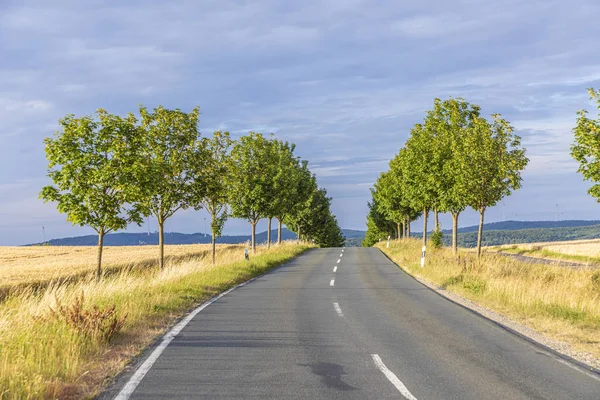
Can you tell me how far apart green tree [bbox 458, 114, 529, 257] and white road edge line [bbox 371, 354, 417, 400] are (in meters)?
16.8

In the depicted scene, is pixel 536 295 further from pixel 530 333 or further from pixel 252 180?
pixel 252 180

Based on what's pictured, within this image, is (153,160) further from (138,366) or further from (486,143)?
(138,366)

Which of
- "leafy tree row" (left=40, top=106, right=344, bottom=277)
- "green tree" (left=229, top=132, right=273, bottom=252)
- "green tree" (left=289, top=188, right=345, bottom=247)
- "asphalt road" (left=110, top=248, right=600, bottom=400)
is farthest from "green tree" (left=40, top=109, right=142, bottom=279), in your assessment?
"green tree" (left=289, top=188, right=345, bottom=247)

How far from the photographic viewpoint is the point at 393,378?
20.3 feet

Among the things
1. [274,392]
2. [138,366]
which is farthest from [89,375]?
[274,392]

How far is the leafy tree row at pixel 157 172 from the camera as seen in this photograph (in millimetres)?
16312

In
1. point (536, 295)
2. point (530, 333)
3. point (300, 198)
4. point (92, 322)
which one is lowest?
point (530, 333)

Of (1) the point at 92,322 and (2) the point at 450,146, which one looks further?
(2) the point at 450,146

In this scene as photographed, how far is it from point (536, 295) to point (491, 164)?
34.7ft

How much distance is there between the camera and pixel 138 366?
6688mm

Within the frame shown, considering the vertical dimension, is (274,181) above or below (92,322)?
above

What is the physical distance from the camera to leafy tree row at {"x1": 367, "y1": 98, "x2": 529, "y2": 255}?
73.3ft

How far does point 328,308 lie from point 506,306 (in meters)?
4.44

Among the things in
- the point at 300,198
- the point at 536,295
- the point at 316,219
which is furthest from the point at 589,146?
the point at 316,219
